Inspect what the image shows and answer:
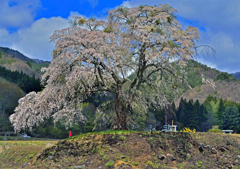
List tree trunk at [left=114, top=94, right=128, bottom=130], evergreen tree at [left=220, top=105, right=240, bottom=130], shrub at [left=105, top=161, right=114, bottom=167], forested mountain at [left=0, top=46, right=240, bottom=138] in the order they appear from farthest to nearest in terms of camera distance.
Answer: evergreen tree at [left=220, top=105, right=240, bottom=130]
forested mountain at [left=0, top=46, right=240, bottom=138]
tree trunk at [left=114, top=94, right=128, bottom=130]
shrub at [left=105, top=161, right=114, bottom=167]

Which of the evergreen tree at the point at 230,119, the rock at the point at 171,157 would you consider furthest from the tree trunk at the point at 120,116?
the evergreen tree at the point at 230,119

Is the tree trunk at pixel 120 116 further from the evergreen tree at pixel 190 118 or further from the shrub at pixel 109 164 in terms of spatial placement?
the evergreen tree at pixel 190 118

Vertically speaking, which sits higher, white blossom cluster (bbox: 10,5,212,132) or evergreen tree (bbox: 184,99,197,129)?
white blossom cluster (bbox: 10,5,212,132)

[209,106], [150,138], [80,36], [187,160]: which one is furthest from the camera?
[209,106]

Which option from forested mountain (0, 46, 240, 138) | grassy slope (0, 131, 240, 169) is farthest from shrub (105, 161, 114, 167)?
forested mountain (0, 46, 240, 138)

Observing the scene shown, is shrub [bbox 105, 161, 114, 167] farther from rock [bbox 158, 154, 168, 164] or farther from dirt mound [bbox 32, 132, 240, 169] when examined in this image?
rock [bbox 158, 154, 168, 164]

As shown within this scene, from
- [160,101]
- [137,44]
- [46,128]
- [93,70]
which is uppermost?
[137,44]

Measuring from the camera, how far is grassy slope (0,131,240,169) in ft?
32.5

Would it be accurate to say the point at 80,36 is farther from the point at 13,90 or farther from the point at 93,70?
the point at 13,90

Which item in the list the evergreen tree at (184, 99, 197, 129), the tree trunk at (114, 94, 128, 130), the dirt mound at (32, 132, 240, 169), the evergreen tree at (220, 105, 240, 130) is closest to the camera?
the dirt mound at (32, 132, 240, 169)

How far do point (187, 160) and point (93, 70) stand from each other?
20.9 feet

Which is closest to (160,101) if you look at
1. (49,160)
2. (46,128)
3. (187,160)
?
(187,160)

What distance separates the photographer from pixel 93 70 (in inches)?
469

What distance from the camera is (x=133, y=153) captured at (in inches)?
403
